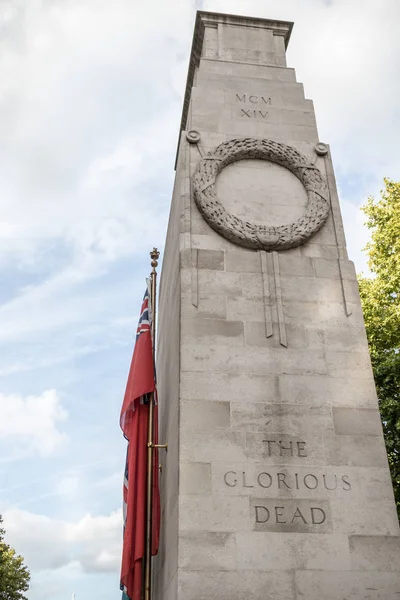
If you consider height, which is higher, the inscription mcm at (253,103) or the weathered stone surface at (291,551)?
the inscription mcm at (253,103)

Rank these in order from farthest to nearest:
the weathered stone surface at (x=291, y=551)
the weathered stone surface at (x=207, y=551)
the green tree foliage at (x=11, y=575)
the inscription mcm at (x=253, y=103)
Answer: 1. the green tree foliage at (x=11, y=575)
2. the inscription mcm at (x=253, y=103)
3. the weathered stone surface at (x=291, y=551)
4. the weathered stone surface at (x=207, y=551)

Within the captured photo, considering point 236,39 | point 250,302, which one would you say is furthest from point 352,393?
point 236,39

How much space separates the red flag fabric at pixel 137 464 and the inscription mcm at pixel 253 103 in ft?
16.5

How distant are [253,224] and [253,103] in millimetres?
3499

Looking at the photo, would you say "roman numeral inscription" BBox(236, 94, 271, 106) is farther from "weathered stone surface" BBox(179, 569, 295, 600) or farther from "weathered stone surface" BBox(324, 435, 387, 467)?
"weathered stone surface" BBox(179, 569, 295, 600)

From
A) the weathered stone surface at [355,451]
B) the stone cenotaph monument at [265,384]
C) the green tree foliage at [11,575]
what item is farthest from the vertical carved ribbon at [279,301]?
the green tree foliage at [11,575]

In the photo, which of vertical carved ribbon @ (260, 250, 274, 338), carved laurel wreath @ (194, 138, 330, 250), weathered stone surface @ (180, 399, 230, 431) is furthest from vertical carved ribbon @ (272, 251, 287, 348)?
weathered stone surface @ (180, 399, 230, 431)

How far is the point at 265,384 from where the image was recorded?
9508 mm

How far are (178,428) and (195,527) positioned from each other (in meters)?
1.47

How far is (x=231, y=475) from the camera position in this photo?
8680 mm

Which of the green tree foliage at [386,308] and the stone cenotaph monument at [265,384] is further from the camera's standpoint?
the green tree foliage at [386,308]

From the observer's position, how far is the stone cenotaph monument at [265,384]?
8.20 metres

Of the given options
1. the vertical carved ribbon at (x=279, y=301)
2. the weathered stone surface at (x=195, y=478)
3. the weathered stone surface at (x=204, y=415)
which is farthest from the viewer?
the vertical carved ribbon at (x=279, y=301)

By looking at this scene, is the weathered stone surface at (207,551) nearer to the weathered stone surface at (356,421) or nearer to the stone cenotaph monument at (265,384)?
the stone cenotaph monument at (265,384)
